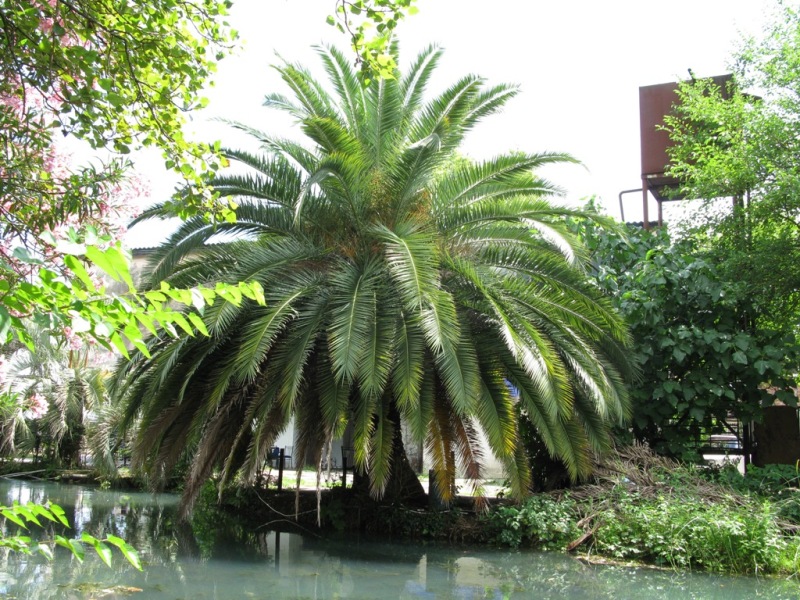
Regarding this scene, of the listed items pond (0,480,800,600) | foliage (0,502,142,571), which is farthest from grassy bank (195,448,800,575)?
foliage (0,502,142,571)

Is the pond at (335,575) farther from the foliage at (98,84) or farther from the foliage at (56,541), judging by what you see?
the foliage at (56,541)

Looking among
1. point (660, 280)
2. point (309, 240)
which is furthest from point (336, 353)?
point (660, 280)

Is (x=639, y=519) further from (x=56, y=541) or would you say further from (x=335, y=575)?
(x=56, y=541)

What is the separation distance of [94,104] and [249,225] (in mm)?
5594

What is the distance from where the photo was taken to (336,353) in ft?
29.6

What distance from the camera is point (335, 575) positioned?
858 centimetres

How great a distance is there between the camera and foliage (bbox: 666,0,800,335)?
38.6ft

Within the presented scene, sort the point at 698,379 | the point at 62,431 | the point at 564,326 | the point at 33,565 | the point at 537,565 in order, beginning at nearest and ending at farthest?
the point at 33,565 < the point at 537,565 < the point at 564,326 < the point at 698,379 < the point at 62,431

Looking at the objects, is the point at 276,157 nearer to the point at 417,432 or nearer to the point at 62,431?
the point at 417,432

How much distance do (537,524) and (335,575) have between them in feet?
10.9

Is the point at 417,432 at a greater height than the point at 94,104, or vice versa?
the point at 94,104

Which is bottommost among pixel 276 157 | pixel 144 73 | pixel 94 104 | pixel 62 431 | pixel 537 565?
pixel 537 565

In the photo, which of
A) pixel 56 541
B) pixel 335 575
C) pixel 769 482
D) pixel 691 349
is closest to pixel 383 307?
pixel 335 575

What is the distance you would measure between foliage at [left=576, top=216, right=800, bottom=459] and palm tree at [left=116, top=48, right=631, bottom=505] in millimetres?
1152
